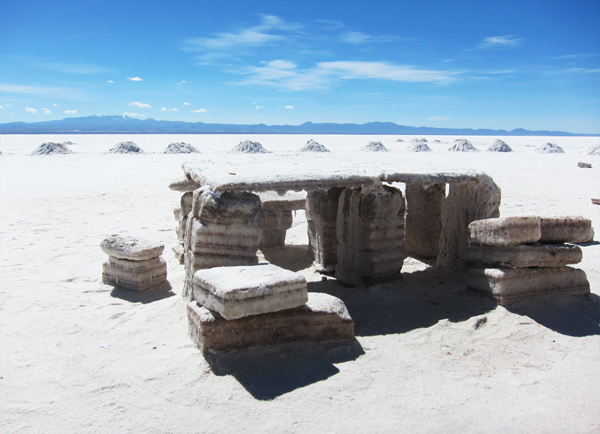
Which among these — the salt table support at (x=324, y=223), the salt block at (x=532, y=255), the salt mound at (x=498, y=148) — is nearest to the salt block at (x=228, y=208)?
the salt table support at (x=324, y=223)

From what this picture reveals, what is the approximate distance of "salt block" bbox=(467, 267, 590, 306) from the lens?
5023 mm

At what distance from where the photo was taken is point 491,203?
6074 millimetres

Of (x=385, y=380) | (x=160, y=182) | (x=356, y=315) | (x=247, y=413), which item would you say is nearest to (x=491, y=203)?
(x=356, y=315)

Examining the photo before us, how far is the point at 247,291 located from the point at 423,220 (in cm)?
449

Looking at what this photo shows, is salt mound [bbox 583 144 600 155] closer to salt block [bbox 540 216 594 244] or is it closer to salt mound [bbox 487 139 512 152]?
salt mound [bbox 487 139 512 152]

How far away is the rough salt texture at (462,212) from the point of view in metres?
6.05

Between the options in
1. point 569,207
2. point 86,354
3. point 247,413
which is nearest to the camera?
point 247,413

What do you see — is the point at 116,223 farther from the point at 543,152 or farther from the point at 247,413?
the point at 543,152

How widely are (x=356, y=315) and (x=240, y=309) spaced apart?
186cm

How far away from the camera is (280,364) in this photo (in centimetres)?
387

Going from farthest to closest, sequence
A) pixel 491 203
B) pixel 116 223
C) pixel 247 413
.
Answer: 1. pixel 116 223
2. pixel 491 203
3. pixel 247 413

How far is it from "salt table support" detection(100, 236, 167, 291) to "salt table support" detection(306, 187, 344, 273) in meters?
2.19

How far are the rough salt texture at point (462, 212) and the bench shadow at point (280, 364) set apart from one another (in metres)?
2.79

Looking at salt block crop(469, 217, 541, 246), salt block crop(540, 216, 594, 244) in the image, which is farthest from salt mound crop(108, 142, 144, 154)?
salt block crop(540, 216, 594, 244)
